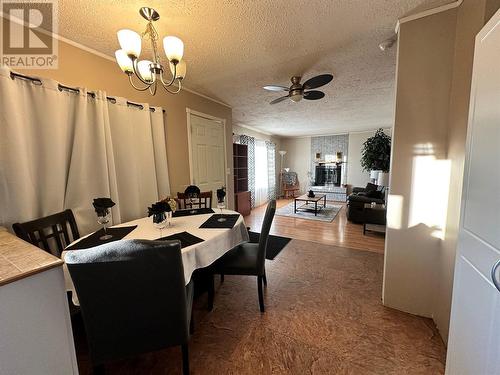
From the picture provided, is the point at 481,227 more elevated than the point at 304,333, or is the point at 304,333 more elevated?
the point at 481,227

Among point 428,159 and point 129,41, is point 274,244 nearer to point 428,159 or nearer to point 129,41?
point 428,159

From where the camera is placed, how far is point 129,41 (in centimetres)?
126

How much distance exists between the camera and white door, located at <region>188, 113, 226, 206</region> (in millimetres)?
3170

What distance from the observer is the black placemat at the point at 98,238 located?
1396 millimetres

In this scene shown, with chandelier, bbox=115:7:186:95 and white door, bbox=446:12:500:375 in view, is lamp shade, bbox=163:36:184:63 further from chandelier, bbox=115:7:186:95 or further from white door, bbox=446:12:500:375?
white door, bbox=446:12:500:375

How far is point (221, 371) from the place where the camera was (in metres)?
1.31

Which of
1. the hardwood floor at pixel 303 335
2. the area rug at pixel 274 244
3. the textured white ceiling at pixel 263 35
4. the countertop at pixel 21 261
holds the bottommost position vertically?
the hardwood floor at pixel 303 335

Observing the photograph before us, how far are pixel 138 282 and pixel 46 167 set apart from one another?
4.60 feet

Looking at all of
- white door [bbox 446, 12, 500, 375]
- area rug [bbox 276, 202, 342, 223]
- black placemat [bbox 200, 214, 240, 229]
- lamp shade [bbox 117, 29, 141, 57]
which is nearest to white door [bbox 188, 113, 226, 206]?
black placemat [bbox 200, 214, 240, 229]

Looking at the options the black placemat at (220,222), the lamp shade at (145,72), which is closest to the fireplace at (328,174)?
the black placemat at (220,222)

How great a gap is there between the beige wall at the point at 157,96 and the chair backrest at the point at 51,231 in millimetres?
1153

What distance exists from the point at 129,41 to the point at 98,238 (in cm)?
136

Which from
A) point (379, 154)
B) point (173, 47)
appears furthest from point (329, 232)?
point (173, 47)

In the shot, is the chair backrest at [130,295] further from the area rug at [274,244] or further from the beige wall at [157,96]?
the area rug at [274,244]
